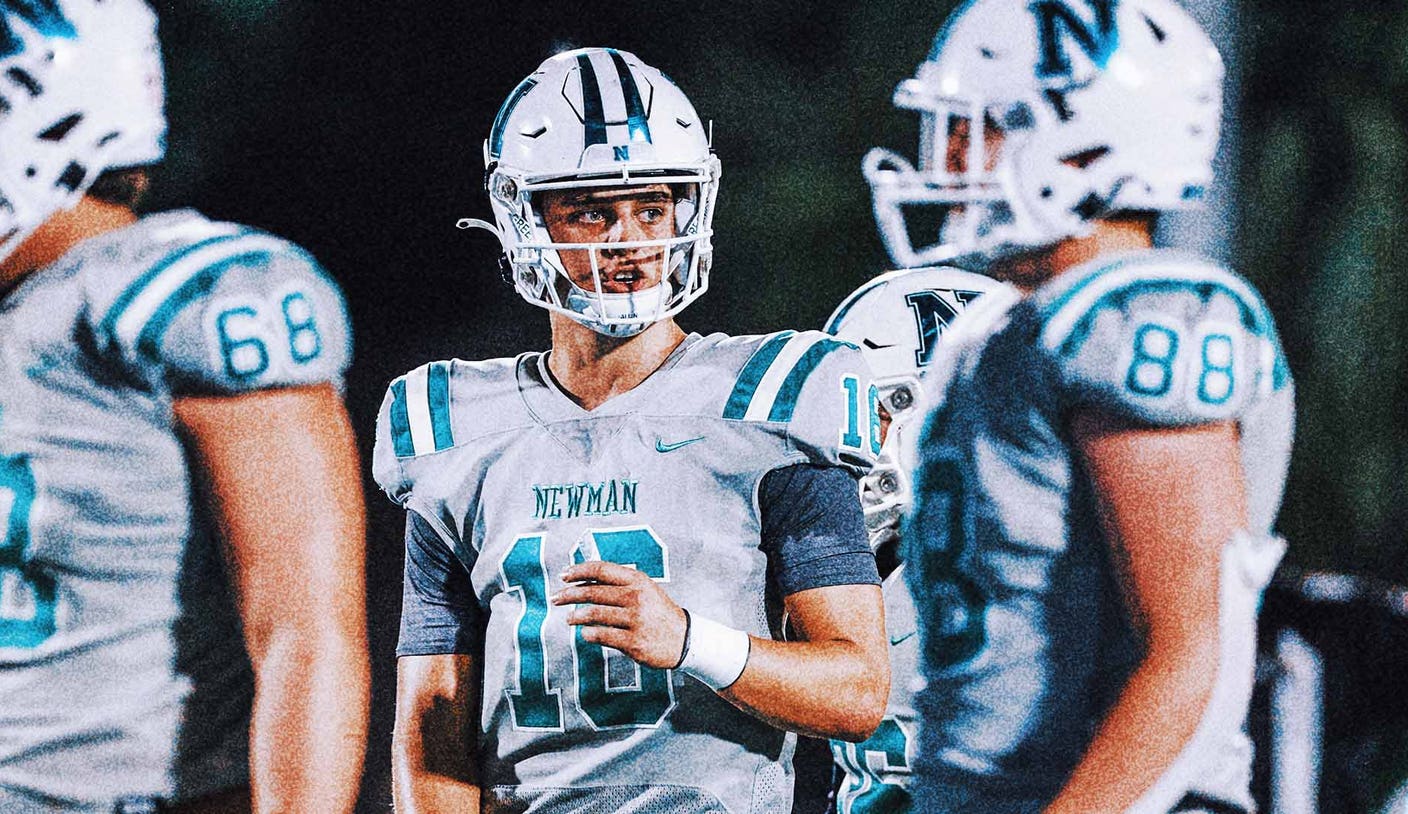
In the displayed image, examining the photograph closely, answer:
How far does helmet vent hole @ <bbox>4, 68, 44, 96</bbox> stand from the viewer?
85.8 inches

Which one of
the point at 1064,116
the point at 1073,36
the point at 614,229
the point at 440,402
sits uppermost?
the point at 1073,36

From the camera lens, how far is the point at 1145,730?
2.04 m

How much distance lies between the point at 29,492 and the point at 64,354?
8.2 inches

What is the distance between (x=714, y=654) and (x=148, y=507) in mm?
1090

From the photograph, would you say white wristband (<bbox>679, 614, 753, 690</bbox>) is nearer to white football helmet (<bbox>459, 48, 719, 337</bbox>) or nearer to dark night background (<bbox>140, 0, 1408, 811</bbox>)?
white football helmet (<bbox>459, 48, 719, 337</bbox>)

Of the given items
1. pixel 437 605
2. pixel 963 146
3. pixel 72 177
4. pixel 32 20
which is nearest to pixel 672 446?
pixel 437 605

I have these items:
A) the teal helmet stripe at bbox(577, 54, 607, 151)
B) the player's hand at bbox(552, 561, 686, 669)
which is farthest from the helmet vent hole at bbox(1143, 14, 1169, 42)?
the player's hand at bbox(552, 561, 686, 669)

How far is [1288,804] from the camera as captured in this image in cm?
211

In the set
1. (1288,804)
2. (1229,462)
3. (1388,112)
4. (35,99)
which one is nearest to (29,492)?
(35,99)

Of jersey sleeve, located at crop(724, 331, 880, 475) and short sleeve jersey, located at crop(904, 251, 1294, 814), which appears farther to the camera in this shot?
short sleeve jersey, located at crop(904, 251, 1294, 814)

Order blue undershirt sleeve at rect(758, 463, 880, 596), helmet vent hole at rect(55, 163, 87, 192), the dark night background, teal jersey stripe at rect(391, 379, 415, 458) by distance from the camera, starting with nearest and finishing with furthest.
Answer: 1. blue undershirt sleeve at rect(758, 463, 880, 596)
2. teal jersey stripe at rect(391, 379, 415, 458)
3. the dark night background
4. helmet vent hole at rect(55, 163, 87, 192)

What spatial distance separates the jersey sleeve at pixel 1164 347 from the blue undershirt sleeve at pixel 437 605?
86 centimetres

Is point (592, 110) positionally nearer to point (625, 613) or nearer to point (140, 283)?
point (625, 613)

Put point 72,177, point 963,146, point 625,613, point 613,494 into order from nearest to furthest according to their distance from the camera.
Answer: point 625,613 → point 613,494 → point 963,146 → point 72,177
